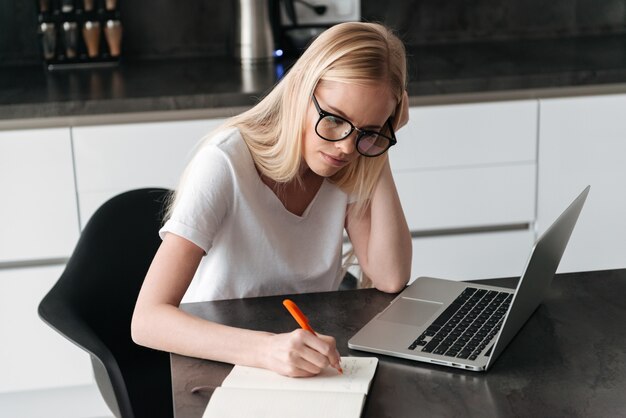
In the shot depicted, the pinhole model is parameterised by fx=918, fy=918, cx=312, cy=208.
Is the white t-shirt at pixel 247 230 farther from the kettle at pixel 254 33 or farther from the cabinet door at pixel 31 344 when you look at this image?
the kettle at pixel 254 33

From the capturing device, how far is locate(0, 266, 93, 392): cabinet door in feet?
8.02

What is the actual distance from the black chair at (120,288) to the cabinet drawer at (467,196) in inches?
35.8

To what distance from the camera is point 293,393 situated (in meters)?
1.13

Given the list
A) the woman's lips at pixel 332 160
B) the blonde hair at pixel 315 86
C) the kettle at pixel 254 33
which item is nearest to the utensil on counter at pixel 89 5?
the kettle at pixel 254 33

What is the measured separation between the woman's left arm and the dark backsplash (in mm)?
1442

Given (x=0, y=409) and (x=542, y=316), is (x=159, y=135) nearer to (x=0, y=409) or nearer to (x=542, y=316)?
(x=0, y=409)

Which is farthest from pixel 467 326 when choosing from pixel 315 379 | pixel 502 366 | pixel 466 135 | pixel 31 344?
pixel 31 344

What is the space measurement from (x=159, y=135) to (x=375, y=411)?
1456 mm

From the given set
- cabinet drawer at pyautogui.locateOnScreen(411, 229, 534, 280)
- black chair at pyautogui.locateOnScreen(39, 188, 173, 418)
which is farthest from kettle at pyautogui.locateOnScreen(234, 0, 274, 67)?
black chair at pyautogui.locateOnScreen(39, 188, 173, 418)

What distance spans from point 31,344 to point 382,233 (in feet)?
4.04

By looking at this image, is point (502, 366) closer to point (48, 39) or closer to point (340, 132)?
point (340, 132)

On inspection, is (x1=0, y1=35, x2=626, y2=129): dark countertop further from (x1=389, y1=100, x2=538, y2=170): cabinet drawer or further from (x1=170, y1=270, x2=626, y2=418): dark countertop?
(x1=170, y1=270, x2=626, y2=418): dark countertop

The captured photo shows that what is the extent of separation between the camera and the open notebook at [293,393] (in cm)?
109

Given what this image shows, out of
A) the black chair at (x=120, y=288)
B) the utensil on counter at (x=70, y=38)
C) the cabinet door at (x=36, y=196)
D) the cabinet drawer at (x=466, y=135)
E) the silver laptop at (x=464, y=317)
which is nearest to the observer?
the silver laptop at (x=464, y=317)
